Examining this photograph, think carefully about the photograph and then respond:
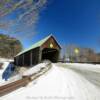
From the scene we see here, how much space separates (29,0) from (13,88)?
530 centimetres

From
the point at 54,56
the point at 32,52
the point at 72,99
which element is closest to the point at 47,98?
the point at 72,99

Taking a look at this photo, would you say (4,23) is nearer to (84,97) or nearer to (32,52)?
(84,97)

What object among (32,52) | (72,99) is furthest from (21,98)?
(32,52)

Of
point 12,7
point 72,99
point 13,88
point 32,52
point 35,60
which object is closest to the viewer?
point 72,99

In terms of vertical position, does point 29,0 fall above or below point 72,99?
above

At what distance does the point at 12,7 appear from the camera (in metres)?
8.35

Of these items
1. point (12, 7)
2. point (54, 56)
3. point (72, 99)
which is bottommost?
point (72, 99)

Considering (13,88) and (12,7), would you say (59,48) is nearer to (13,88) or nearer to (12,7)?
(12,7)

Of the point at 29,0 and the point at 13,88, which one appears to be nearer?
the point at 13,88

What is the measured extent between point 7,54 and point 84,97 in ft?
309

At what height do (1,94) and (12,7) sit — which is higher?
(12,7)

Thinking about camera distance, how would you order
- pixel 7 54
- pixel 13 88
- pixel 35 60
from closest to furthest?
pixel 13 88 < pixel 35 60 < pixel 7 54

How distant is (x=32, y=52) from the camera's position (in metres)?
29.7

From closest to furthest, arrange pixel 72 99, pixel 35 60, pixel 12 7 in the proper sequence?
pixel 72 99 < pixel 12 7 < pixel 35 60
